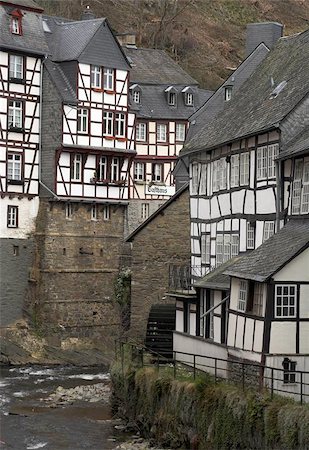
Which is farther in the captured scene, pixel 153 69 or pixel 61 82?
pixel 153 69

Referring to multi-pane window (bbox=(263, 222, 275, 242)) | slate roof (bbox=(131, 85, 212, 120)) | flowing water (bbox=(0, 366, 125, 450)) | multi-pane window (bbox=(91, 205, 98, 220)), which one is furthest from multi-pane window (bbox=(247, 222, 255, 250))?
slate roof (bbox=(131, 85, 212, 120))

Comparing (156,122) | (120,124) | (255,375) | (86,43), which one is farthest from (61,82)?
(255,375)

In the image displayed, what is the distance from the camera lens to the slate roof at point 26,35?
49.8m

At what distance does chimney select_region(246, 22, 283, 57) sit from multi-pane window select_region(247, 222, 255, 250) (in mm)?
12794

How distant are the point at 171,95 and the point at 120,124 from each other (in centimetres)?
786

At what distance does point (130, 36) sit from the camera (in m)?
65.6

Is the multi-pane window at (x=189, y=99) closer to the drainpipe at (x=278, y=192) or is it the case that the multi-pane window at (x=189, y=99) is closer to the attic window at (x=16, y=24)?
the attic window at (x=16, y=24)

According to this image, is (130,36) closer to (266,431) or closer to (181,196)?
(181,196)

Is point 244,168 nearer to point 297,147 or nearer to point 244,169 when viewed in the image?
point 244,169

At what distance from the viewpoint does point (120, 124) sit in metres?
53.2

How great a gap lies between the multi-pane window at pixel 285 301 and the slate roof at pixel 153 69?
32681mm

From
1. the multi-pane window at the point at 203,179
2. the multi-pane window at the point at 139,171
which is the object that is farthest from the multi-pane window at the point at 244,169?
the multi-pane window at the point at 139,171

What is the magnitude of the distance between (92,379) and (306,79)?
16.7 m

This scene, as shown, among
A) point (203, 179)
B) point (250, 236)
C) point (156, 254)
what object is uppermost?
point (203, 179)
